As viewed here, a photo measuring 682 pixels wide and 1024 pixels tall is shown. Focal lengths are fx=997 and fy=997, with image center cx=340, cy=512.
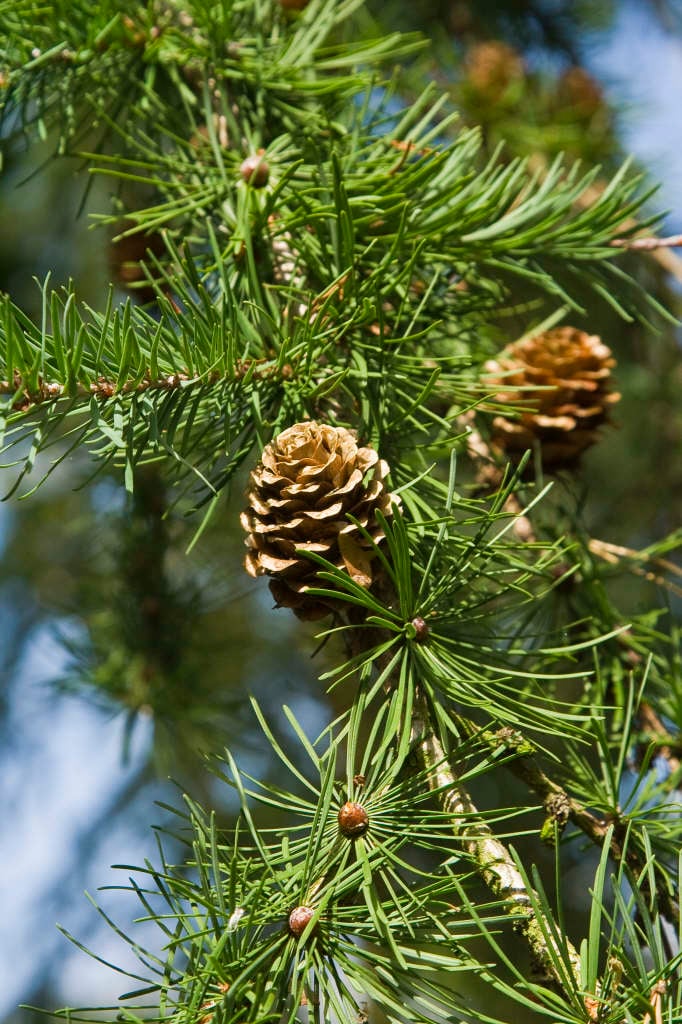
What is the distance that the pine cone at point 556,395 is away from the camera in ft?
2.52

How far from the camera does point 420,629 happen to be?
0.53 meters

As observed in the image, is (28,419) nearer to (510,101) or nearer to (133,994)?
(133,994)

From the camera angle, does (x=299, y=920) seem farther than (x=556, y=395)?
No

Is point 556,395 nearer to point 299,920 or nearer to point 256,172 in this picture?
point 256,172

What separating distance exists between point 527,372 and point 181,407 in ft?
1.19

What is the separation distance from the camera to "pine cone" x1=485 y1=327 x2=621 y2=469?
77 centimetres

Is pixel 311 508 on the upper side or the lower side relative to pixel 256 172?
lower

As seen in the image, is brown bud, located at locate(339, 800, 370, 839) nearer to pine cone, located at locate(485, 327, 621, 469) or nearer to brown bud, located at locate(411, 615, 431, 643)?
brown bud, located at locate(411, 615, 431, 643)

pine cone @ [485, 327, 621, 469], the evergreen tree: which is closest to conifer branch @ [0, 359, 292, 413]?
the evergreen tree

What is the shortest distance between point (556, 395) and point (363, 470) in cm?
30

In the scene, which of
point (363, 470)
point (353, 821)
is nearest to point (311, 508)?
point (363, 470)

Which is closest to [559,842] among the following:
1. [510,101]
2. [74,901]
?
[510,101]

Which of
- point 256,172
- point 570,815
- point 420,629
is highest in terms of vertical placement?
point 256,172

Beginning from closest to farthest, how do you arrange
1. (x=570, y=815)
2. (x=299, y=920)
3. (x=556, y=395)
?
(x=299, y=920) < (x=570, y=815) < (x=556, y=395)
